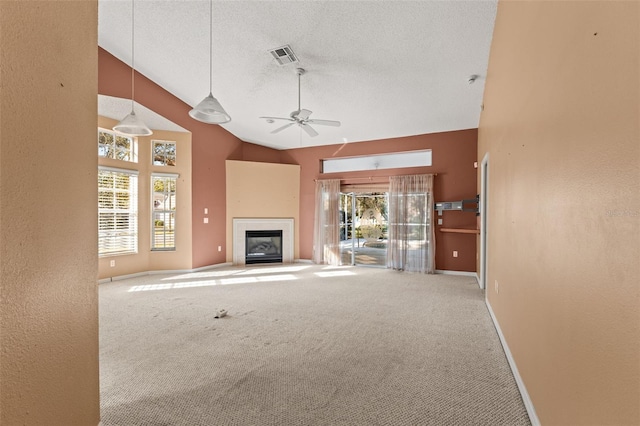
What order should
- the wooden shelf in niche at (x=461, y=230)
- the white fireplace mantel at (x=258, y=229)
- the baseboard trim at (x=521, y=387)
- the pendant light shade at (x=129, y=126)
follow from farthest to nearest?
the white fireplace mantel at (x=258, y=229)
the wooden shelf in niche at (x=461, y=230)
the pendant light shade at (x=129, y=126)
the baseboard trim at (x=521, y=387)

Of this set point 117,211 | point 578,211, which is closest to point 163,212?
point 117,211

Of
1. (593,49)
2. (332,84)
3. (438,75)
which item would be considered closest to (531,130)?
(593,49)

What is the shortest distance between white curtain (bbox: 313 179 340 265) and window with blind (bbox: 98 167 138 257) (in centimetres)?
409

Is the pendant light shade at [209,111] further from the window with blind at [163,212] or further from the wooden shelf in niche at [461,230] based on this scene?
the wooden shelf in niche at [461,230]

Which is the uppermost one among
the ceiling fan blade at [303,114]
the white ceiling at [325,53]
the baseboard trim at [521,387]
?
the white ceiling at [325,53]

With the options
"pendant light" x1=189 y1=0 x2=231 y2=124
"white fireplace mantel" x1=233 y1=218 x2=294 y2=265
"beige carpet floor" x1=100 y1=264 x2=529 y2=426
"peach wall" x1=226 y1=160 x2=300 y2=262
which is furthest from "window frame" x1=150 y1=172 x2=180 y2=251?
"pendant light" x1=189 y1=0 x2=231 y2=124

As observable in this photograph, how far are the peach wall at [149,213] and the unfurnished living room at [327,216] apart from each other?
4 centimetres

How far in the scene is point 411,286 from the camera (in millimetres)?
5301

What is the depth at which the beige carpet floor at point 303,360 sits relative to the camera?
185cm

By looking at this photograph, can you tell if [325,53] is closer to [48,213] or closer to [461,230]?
[48,213]

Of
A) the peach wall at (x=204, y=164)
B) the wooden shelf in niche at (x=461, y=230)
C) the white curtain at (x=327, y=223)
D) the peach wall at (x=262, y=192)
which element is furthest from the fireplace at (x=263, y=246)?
the wooden shelf in niche at (x=461, y=230)

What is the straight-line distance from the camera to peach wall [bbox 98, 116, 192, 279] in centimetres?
584

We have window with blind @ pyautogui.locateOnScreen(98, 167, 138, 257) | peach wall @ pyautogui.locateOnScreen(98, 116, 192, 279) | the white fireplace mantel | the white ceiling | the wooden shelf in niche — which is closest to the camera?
the white ceiling

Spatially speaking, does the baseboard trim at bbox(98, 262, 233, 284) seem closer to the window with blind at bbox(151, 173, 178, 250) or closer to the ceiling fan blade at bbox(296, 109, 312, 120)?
the window with blind at bbox(151, 173, 178, 250)
